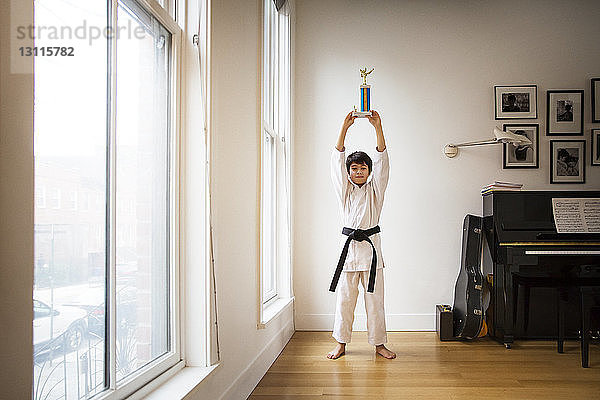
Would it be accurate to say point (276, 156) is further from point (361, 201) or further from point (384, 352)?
point (384, 352)

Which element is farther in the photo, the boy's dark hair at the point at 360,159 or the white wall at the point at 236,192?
the boy's dark hair at the point at 360,159

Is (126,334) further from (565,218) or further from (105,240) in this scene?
(565,218)

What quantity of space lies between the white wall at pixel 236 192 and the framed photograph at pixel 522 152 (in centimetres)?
256

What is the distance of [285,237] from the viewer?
16.1 feet

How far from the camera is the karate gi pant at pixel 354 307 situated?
4168mm

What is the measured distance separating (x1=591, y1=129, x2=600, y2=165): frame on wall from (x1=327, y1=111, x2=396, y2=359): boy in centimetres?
206

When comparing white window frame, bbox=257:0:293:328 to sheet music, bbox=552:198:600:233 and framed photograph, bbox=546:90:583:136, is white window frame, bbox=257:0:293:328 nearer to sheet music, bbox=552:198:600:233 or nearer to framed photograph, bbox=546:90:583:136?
sheet music, bbox=552:198:600:233

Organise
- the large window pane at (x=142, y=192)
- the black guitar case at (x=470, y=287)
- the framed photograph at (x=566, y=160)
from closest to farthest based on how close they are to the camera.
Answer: the large window pane at (x=142, y=192) → the black guitar case at (x=470, y=287) → the framed photograph at (x=566, y=160)

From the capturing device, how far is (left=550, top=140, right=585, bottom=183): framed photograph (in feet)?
17.0

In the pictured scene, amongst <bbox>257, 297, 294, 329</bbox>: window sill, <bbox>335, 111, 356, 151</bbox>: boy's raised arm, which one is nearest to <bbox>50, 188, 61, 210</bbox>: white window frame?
<bbox>257, 297, 294, 329</bbox>: window sill

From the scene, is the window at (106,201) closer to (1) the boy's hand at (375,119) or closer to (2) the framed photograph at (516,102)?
(1) the boy's hand at (375,119)

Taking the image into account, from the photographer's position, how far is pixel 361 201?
4227 millimetres

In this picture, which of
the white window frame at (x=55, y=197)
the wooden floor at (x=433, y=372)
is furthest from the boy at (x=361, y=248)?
the white window frame at (x=55, y=197)

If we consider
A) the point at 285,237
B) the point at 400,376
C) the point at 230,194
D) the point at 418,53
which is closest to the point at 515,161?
the point at 418,53
